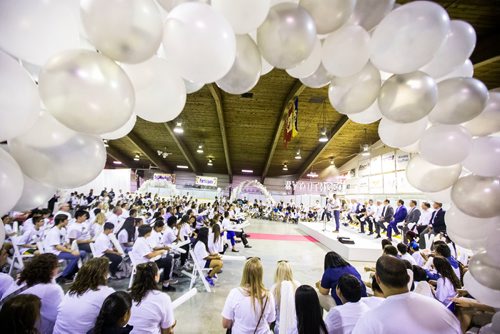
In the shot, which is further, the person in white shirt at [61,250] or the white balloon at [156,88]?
the person in white shirt at [61,250]

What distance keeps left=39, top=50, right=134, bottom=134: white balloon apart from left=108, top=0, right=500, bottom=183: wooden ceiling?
5750mm

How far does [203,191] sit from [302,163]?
26.3 feet

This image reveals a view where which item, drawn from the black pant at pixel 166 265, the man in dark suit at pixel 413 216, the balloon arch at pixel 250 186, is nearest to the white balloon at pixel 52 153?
the black pant at pixel 166 265

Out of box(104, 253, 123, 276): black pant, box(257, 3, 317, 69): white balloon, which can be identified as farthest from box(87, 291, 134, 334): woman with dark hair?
box(104, 253, 123, 276): black pant

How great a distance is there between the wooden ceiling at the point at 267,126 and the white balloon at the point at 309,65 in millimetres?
4586

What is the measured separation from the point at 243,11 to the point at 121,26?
539 millimetres

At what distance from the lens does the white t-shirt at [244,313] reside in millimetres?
1995

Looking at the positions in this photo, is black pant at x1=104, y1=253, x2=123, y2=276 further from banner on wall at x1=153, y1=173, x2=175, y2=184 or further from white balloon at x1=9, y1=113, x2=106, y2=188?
banner on wall at x1=153, y1=173, x2=175, y2=184

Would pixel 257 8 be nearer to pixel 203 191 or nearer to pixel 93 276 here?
pixel 93 276

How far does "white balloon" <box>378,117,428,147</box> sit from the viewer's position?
1.67 m

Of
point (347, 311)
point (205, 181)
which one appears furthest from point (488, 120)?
point (205, 181)

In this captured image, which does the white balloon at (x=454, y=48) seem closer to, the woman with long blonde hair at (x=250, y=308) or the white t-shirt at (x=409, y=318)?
the white t-shirt at (x=409, y=318)

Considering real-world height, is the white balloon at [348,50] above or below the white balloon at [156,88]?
above

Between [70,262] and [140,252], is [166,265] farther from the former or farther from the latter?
[70,262]
